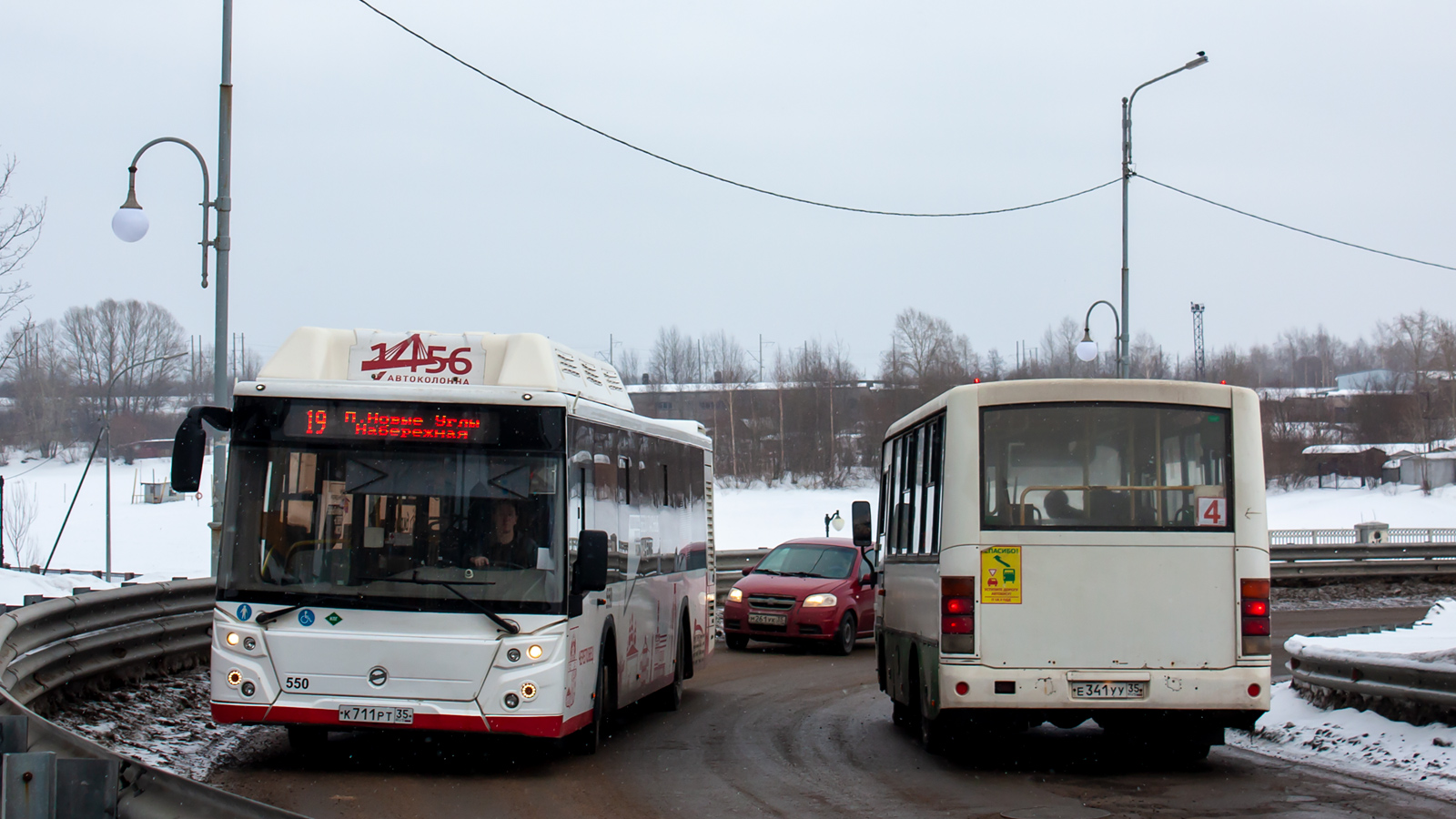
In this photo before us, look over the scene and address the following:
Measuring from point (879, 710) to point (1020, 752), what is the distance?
10.7 ft

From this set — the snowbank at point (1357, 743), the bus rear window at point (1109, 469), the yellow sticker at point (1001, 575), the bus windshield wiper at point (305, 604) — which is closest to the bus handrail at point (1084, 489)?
the bus rear window at point (1109, 469)

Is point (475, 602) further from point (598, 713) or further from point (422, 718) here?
point (598, 713)

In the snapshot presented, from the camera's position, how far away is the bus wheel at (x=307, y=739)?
9.84 m

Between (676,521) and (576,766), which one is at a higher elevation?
(676,521)

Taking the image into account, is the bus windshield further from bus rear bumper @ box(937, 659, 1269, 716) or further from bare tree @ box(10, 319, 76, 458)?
bare tree @ box(10, 319, 76, 458)

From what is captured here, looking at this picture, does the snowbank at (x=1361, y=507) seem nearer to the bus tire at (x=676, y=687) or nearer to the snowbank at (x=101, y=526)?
the snowbank at (x=101, y=526)

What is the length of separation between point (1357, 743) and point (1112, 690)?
2.62 meters

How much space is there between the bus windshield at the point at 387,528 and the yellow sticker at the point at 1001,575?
2.87m

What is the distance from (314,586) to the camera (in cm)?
A: 905

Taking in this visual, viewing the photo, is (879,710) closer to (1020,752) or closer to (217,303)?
(1020,752)

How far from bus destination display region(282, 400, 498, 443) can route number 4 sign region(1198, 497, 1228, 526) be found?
4.87 m

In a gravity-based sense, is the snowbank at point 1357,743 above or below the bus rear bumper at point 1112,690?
below

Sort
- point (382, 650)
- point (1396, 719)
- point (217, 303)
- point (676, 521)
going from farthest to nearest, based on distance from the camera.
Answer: point (217, 303)
point (676, 521)
point (1396, 719)
point (382, 650)

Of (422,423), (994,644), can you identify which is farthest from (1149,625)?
(422,423)
